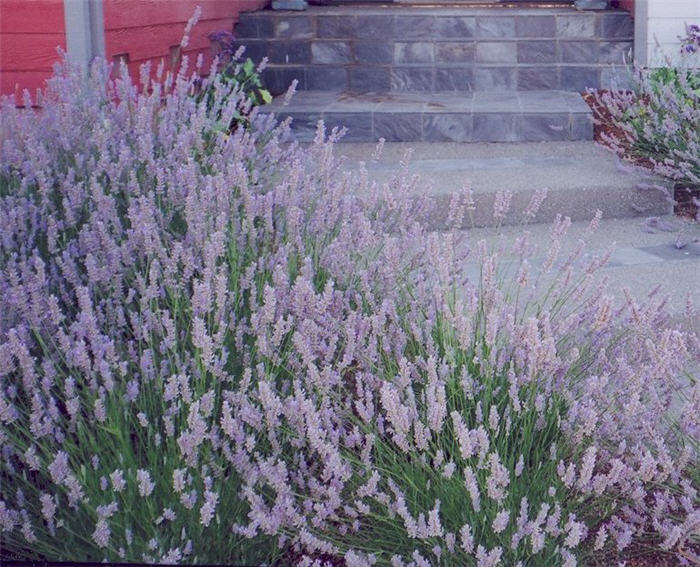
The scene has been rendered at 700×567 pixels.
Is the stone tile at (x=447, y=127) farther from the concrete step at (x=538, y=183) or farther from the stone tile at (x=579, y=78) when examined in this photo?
the stone tile at (x=579, y=78)

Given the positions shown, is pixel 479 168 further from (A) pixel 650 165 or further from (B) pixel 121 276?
(B) pixel 121 276

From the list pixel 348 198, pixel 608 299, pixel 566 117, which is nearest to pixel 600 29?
pixel 566 117

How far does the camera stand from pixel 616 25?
7.35m

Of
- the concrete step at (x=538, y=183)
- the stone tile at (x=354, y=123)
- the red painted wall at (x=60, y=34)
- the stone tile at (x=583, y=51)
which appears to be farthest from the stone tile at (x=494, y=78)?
the red painted wall at (x=60, y=34)

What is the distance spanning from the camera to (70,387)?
2049 mm

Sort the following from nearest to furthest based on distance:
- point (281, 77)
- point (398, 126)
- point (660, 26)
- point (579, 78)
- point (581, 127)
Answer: point (581, 127)
point (398, 126)
point (660, 26)
point (579, 78)
point (281, 77)

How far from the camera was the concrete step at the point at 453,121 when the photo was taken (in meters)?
6.41

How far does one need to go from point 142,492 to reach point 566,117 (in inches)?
196

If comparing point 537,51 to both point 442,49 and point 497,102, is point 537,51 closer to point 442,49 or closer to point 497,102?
point 442,49

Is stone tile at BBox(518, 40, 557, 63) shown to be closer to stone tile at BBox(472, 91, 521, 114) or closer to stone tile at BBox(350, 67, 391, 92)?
stone tile at BBox(472, 91, 521, 114)

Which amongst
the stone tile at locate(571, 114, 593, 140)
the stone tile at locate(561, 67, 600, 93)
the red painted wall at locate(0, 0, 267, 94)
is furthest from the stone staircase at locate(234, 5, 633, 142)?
the red painted wall at locate(0, 0, 267, 94)

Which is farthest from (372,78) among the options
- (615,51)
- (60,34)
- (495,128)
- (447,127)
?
(60,34)

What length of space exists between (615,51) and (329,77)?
1.97 meters

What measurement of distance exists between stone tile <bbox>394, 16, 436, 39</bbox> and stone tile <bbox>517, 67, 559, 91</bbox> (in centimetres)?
68
